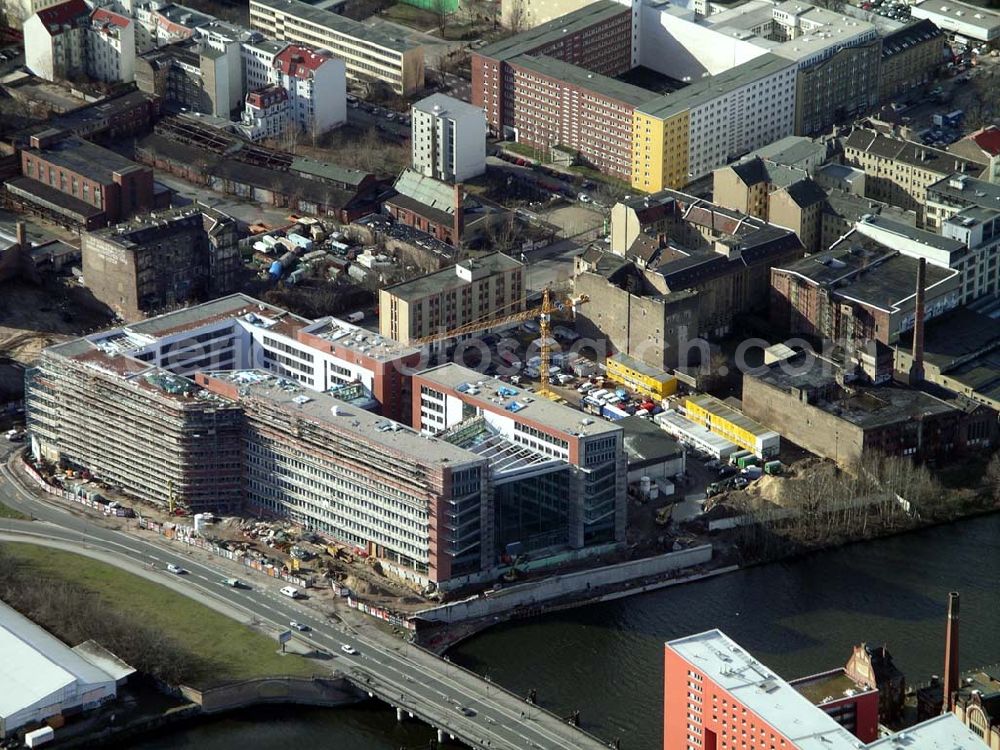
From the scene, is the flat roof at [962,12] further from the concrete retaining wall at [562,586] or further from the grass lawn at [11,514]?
the grass lawn at [11,514]

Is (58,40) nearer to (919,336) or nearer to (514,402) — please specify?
(514,402)

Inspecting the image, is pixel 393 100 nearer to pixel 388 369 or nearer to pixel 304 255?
pixel 304 255

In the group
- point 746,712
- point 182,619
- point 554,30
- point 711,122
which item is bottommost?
point 182,619

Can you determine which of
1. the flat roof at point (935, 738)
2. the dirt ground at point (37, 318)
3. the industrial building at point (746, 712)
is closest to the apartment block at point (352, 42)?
the dirt ground at point (37, 318)

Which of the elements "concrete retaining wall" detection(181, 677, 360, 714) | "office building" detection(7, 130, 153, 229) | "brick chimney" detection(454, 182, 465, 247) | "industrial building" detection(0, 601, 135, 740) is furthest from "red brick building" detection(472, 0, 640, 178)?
"industrial building" detection(0, 601, 135, 740)

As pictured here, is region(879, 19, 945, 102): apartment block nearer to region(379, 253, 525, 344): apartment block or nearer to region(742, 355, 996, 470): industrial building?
region(379, 253, 525, 344): apartment block

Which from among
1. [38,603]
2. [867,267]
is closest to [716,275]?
[867,267]

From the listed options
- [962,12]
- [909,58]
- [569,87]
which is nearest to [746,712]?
[569,87]
